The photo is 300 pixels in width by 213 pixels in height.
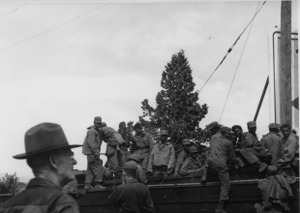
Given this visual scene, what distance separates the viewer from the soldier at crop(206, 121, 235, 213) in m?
8.50

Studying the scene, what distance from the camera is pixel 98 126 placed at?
1087 cm

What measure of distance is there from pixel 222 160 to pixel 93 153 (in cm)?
318

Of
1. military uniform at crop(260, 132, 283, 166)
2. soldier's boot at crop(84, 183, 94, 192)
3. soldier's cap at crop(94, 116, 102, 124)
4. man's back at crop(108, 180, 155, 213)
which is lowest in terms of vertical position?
soldier's boot at crop(84, 183, 94, 192)

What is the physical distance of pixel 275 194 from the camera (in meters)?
7.95

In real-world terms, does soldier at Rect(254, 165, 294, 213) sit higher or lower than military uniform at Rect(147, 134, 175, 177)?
lower

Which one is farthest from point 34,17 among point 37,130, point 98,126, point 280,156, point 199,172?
point 37,130

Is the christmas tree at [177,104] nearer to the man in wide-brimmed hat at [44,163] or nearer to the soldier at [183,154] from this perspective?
the soldier at [183,154]

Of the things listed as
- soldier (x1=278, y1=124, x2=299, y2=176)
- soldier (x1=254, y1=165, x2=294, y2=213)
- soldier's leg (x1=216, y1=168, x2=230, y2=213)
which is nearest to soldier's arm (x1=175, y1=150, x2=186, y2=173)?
soldier's leg (x1=216, y1=168, x2=230, y2=213)

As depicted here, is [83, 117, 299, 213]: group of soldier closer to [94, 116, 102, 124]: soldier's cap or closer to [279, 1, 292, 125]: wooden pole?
[94, 116, 102, 124]: soldier's cap

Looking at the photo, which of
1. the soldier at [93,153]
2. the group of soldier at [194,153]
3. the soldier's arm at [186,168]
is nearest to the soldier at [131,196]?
the group of soldier at [194,153]

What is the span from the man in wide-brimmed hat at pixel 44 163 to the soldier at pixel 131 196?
3.43 m

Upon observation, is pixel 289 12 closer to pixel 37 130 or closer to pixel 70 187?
pixel 70 187

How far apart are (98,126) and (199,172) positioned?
276cm

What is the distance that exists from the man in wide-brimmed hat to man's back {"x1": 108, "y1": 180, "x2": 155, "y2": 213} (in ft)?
11.3
